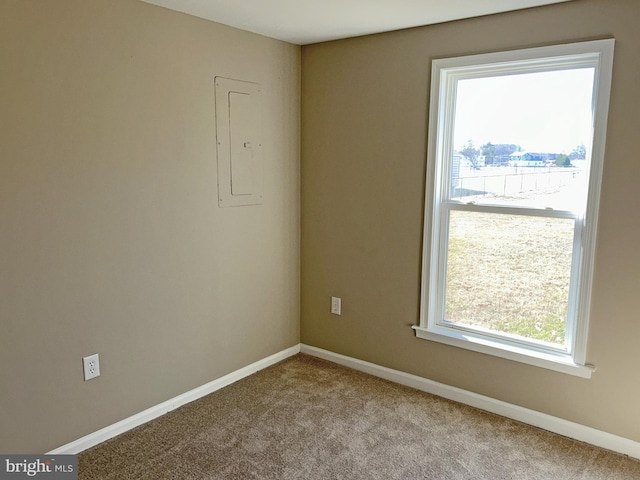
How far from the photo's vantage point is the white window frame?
223 centimetres

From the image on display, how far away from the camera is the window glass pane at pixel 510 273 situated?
249cm

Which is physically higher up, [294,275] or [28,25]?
[28,25]

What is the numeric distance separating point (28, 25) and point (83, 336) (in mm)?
1373

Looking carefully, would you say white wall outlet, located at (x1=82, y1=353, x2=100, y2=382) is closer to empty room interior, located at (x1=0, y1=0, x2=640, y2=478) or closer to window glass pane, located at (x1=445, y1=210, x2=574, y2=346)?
empty room interior, located at (x1=0, y1=0, x2=640, y2=478)

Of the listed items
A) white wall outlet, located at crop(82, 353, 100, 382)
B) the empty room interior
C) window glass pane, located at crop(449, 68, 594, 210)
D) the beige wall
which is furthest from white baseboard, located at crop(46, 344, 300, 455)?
window glass pane, located at crop(449, 68, 594, 210)

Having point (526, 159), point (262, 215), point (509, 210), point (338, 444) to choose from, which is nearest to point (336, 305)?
point (262, 215)

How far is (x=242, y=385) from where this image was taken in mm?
2979

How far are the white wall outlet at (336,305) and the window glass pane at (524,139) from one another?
1.07 metres

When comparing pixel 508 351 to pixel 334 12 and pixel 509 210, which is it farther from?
pixel 334 12

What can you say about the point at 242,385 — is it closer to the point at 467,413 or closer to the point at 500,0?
the point at 467,413

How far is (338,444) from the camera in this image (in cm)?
237

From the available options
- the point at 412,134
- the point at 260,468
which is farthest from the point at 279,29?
the point at 260,468
